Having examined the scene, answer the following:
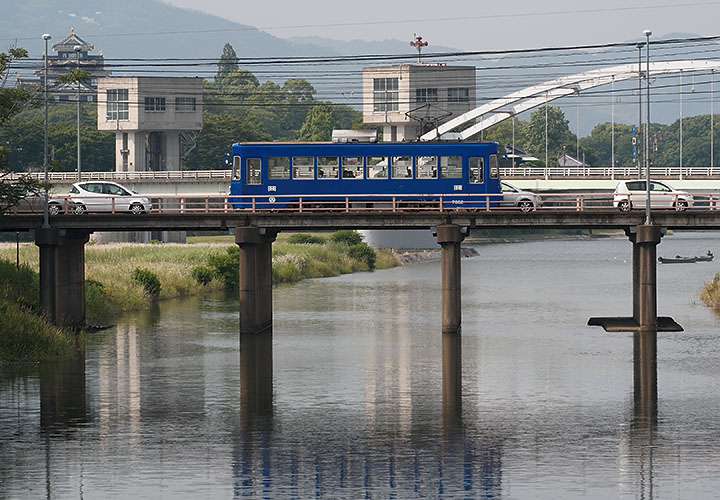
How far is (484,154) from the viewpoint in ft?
217

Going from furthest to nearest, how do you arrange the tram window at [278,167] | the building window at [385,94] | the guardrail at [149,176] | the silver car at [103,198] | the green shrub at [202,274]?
the building window at [385,94] < the guardrail at [149,176] < the green shrub at [202,274] < the silver car at [103,198] < the tram window at [278,167]

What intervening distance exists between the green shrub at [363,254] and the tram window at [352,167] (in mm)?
55771

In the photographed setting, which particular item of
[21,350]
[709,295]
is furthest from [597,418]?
[709,295]

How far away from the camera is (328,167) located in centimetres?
6744

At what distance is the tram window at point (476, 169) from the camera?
6625 centimetres

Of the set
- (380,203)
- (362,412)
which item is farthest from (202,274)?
(362,412)

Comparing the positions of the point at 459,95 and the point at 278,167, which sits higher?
the point at 459,95

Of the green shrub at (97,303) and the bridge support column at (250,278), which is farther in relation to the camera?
the green shrub at (97,303)

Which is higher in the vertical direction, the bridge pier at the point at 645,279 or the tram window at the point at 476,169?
the tram window at the point at 476,169

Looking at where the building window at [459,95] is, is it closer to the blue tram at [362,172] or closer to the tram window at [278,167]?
the blue tram at [362,172]

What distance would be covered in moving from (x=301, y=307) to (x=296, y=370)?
2678 cm

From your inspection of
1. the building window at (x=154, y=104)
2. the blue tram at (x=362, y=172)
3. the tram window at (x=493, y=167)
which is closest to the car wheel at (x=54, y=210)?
the blue tram at (x=362, y=172)

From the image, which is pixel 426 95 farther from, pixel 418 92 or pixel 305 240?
pixel 305 240

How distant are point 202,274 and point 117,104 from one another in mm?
75636
